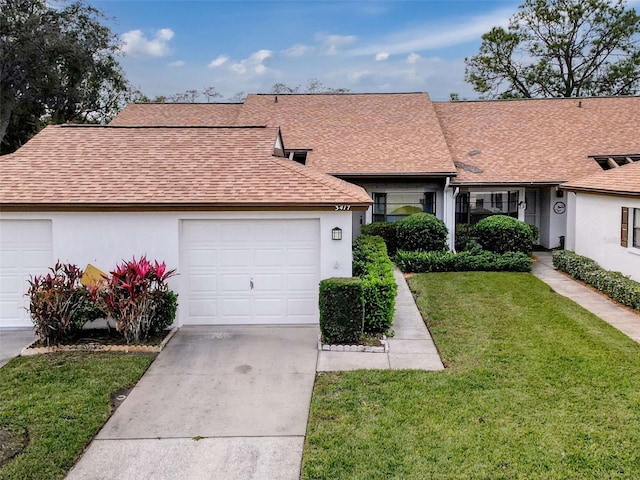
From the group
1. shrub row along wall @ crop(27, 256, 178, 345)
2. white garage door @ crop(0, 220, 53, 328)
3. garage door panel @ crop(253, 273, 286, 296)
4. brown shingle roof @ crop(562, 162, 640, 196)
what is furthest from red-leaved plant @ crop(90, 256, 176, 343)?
brown shingle roof @ crop(562, 162, 640, 196)

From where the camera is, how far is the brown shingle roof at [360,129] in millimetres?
17531

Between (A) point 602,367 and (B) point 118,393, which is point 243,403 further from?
(A) point 602,367

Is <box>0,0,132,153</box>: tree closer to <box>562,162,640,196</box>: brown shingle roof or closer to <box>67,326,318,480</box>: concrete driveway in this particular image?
<box>67,326,318,480</box>: concrete driveway

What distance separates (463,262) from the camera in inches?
589

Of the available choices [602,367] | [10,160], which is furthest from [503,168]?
[10,160]

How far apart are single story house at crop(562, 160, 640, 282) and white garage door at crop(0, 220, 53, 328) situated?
501 inches

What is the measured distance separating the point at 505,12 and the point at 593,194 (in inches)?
917

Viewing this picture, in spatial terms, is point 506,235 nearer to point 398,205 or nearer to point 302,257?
point 398,205

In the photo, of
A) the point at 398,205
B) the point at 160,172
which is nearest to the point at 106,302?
the point at 160,172

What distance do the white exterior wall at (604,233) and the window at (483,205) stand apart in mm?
3249

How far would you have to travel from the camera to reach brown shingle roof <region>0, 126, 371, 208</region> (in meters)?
9.59

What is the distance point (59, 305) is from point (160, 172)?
3.43m

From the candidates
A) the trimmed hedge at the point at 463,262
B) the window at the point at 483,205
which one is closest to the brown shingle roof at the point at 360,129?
the window at the point at 483,205

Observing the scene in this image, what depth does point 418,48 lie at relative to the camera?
32719 mm
